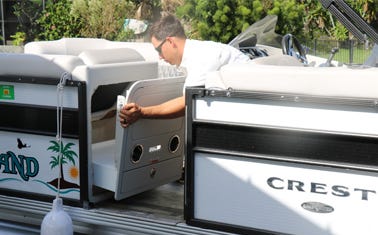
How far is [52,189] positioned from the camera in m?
3.39

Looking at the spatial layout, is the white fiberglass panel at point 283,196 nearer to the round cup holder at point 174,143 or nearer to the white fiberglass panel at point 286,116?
the white fiberglass panel at point 286,116

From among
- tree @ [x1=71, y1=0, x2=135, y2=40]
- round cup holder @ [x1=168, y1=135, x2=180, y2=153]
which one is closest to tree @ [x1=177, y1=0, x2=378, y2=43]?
tree @ [x1=71, y1=0, x2=135, y2=40]

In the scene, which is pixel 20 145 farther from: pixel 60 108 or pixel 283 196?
pixel 283 196

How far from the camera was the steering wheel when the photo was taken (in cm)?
489

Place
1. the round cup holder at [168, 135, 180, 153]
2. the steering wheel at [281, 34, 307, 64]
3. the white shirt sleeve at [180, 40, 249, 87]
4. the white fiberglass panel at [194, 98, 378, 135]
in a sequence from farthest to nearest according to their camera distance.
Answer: the steering wheel at [281, 34, 307, 64], the round cup holder at [168, 135, 180, 153], the white shirt sleeve at [180, 40, 249, 87], the white fiberglass panel at [194, 98, 378, 135]

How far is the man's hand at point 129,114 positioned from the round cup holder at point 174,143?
538 millimetres

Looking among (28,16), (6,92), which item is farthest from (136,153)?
(28,16)

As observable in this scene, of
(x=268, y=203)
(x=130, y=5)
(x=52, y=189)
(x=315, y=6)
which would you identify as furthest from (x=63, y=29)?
(x=268, y=203)

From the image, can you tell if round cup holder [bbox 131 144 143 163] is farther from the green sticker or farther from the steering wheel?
the steering wheel

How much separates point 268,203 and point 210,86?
615mm

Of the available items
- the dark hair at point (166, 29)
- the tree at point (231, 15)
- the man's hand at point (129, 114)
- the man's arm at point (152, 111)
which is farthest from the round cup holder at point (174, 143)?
the tree at point (231, 15)

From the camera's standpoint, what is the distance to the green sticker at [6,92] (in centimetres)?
342

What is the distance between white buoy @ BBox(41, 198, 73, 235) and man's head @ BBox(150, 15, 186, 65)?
1.03 metres

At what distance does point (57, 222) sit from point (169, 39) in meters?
1.17
